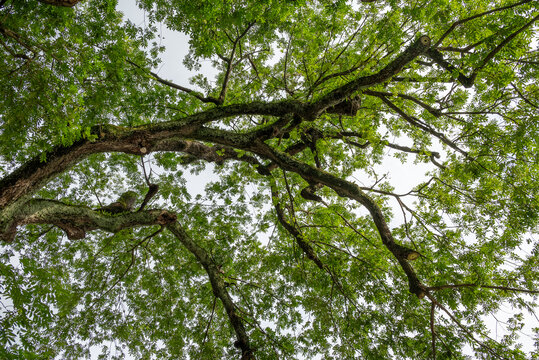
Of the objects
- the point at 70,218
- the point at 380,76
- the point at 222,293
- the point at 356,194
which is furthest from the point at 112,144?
the point at 380,76

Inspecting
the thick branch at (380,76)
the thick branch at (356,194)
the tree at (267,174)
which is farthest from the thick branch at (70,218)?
the thick branch at (380,76)

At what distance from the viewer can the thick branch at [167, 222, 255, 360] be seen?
15.8 ft

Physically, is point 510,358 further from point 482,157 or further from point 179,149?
point 179,149

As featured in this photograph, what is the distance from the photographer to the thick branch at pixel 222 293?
4.81m

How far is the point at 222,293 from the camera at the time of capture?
208 inches

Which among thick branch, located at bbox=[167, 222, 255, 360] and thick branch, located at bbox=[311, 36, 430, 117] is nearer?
thick branch, located at bbox=[311, 36, 430, 117]

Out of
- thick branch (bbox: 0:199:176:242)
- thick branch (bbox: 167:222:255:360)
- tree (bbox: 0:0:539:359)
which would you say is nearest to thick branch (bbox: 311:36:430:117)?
tree (bbox: 0:0:539:359)

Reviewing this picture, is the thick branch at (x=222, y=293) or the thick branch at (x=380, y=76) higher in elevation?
the thick branch at (x=380, y=76)

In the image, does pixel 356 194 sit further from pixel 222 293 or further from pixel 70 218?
pixel 70 218

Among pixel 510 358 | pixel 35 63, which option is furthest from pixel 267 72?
pixel 510 358

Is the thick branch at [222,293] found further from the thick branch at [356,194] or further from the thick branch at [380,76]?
the thick branch at [380,76]

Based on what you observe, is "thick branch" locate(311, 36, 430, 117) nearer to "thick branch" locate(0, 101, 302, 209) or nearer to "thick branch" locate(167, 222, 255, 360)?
"thick branch" locate(0, 101, 302, 209)

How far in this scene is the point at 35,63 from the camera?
3053 millimetres

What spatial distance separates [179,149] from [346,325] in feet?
15.6
